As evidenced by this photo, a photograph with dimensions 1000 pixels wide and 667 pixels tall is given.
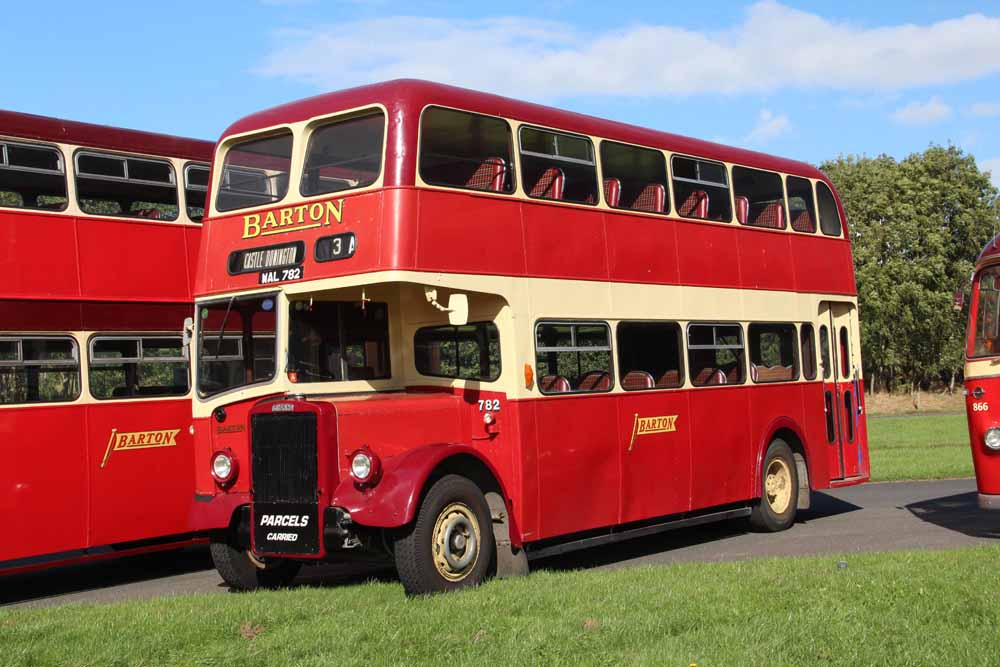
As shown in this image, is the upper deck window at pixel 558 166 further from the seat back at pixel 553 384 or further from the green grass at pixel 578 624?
the green grass at pixel 578 624

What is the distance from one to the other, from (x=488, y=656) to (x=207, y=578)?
6.44 meters

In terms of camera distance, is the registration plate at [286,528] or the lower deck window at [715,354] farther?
the lower deck window at [715,354]

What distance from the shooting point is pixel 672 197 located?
543 inches

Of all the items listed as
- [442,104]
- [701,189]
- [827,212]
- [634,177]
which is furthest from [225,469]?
[827,212]

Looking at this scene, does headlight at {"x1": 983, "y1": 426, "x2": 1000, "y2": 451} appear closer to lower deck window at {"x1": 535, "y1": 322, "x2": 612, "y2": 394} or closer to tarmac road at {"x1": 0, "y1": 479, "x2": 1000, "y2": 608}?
tarmac road at {"x1": 0, "y1": 479, "x2": 1000, "y2": 608}

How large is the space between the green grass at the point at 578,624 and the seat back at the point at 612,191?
13.9 ft

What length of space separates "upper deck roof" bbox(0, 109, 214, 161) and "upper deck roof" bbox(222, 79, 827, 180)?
90.3 inches

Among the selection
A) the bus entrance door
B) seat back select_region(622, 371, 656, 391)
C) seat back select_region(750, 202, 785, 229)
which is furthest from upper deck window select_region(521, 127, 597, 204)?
the bus entrance door

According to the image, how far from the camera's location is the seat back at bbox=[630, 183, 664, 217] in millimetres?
13289

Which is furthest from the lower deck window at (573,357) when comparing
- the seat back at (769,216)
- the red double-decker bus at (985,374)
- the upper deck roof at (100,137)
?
the upper deck roof at (100,137)

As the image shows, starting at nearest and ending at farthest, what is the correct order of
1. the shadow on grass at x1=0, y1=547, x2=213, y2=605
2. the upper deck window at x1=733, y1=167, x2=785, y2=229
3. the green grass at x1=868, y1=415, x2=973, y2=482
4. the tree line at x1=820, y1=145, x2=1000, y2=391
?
the shadow on grass at x1=0, y1=547, x2=213, y2=605 < the upper deck window at x1=733, y1=167, x2=785, y2=229 < the green grass at x1=868, y1=415, x2=973, y2=482 < the tree line at x1=820, y1=145, x2=1000, y2=391

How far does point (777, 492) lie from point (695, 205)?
3810mm

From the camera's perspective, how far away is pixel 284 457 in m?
10.3

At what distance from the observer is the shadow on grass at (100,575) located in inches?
516
